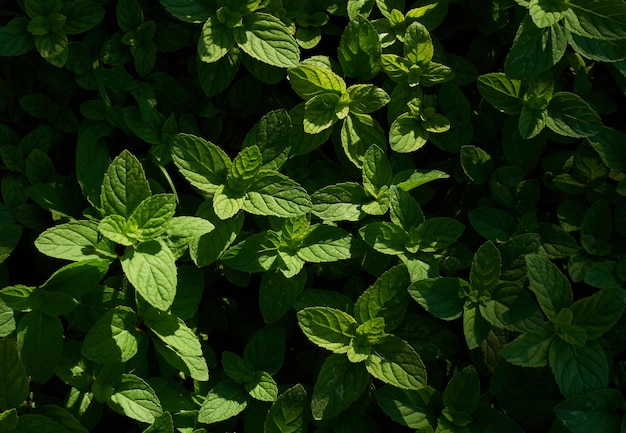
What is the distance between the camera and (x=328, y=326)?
7.36 ft

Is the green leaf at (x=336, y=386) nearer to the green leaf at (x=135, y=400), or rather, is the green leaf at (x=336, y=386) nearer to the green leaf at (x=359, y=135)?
the green leaf at (x=135, y=400)

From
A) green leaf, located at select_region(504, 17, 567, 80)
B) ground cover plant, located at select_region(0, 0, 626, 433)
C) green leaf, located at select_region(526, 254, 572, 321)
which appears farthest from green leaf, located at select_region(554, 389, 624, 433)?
green leaf, located at select_region(504, 17, 567, 80)

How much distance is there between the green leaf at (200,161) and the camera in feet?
7.52

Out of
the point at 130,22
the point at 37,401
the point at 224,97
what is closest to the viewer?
the point at 37,401

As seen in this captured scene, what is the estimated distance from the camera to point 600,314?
216 cm

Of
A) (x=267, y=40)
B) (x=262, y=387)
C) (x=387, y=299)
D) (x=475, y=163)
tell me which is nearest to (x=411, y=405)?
(x=387, y=299)

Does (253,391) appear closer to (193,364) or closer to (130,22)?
(193,364)

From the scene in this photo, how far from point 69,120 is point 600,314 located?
2.00 metres

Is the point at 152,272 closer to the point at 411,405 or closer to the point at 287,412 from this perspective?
the point at 287,412

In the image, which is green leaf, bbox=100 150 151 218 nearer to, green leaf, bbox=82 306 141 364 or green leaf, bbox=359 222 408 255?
green leaf, bbox=82 306 141 364

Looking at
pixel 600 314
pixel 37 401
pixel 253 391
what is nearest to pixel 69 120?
pixel 37 401

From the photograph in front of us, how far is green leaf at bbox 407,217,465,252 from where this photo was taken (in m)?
2.33

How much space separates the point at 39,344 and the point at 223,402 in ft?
1.97

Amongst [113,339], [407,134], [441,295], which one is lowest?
[113,339]
